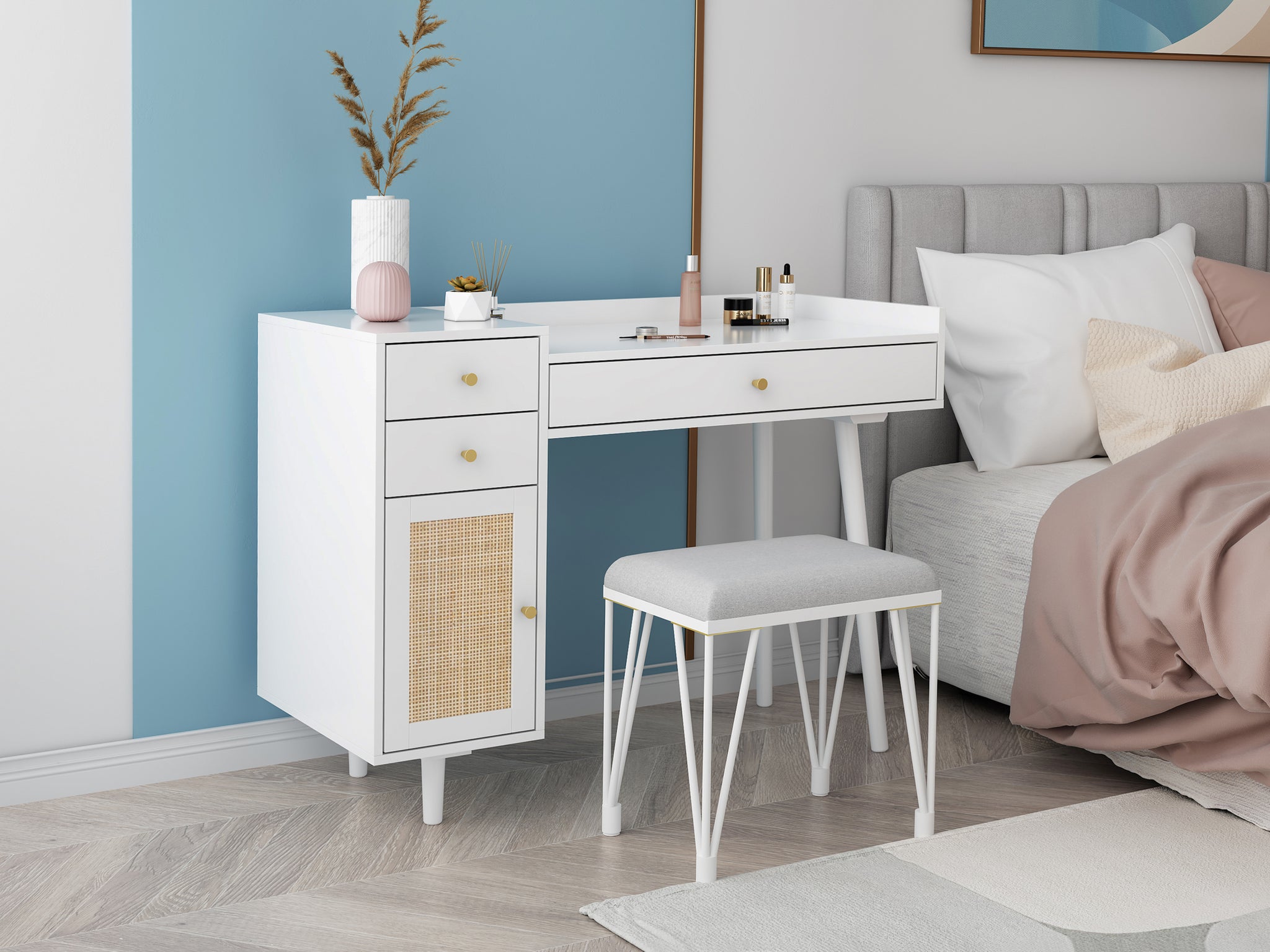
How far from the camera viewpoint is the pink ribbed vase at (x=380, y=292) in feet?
7.21

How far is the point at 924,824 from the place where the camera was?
7.25 feet

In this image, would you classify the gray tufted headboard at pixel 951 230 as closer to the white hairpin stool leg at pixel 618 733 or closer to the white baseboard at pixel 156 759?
the white hairpin stool leg at pixel 618 733

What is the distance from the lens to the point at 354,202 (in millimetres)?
2346

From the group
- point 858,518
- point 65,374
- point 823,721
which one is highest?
point 65,374

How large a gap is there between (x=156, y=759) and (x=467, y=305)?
0.97m

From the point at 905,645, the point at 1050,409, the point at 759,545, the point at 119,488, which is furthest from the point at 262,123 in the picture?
the point at 1050,409

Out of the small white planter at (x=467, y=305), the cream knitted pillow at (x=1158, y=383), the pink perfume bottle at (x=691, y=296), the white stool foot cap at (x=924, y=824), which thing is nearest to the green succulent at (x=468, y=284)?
the small white planter at (x=467, y=305)

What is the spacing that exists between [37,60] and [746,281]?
1.40 meters

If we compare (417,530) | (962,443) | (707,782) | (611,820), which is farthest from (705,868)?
(962,443)

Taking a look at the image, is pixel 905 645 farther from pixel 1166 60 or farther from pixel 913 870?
pixel 1166 60

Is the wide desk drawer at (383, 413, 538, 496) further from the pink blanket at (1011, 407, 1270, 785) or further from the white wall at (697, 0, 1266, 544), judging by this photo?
the pink blanket at (1011, 407, 1270, 785)

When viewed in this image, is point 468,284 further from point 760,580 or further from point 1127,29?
point 1127,29

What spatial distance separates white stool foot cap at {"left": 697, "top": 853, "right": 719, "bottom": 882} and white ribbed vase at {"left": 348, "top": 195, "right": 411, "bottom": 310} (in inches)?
41.3

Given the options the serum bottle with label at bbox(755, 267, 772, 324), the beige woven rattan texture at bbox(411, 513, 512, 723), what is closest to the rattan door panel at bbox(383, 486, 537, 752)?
the beige woven rattan texture at bbox(411, 513, 512, 723)
